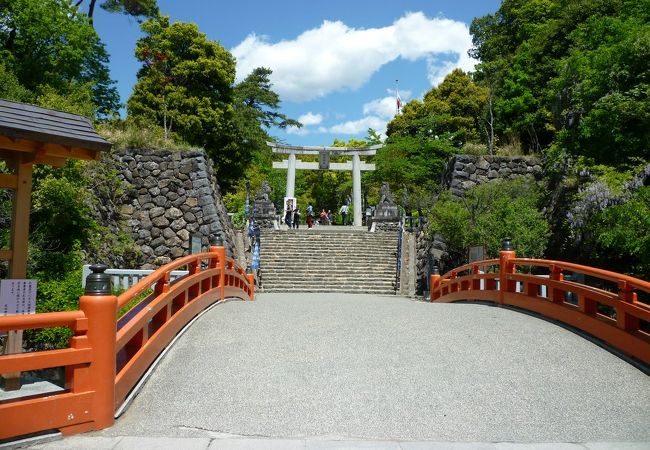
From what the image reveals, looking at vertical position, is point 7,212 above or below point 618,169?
below

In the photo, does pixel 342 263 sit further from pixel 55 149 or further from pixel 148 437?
pixel 148 437

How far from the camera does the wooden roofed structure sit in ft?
17.6

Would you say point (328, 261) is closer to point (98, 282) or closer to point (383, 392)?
point (383, 392)

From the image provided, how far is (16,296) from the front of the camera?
15.6 feet

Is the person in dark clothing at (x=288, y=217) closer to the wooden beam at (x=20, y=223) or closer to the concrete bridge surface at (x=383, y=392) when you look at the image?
the concrete bridge surface at (x=383, y=392)

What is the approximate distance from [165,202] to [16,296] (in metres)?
15.2

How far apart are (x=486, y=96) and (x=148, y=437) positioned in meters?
33.8

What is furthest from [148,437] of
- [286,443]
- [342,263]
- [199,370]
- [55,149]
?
[342,263]

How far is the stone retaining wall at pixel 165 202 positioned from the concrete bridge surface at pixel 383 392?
12.3 m

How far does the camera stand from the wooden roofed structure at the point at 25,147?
536 centimetres

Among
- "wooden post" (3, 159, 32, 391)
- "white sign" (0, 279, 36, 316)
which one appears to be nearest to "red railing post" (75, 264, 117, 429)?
"white sign" (0, 279, 36, 316)

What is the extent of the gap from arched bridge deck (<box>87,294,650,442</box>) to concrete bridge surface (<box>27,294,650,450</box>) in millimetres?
16

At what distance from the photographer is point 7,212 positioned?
1291 cm

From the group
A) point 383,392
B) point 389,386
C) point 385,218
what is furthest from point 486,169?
point 383,392
